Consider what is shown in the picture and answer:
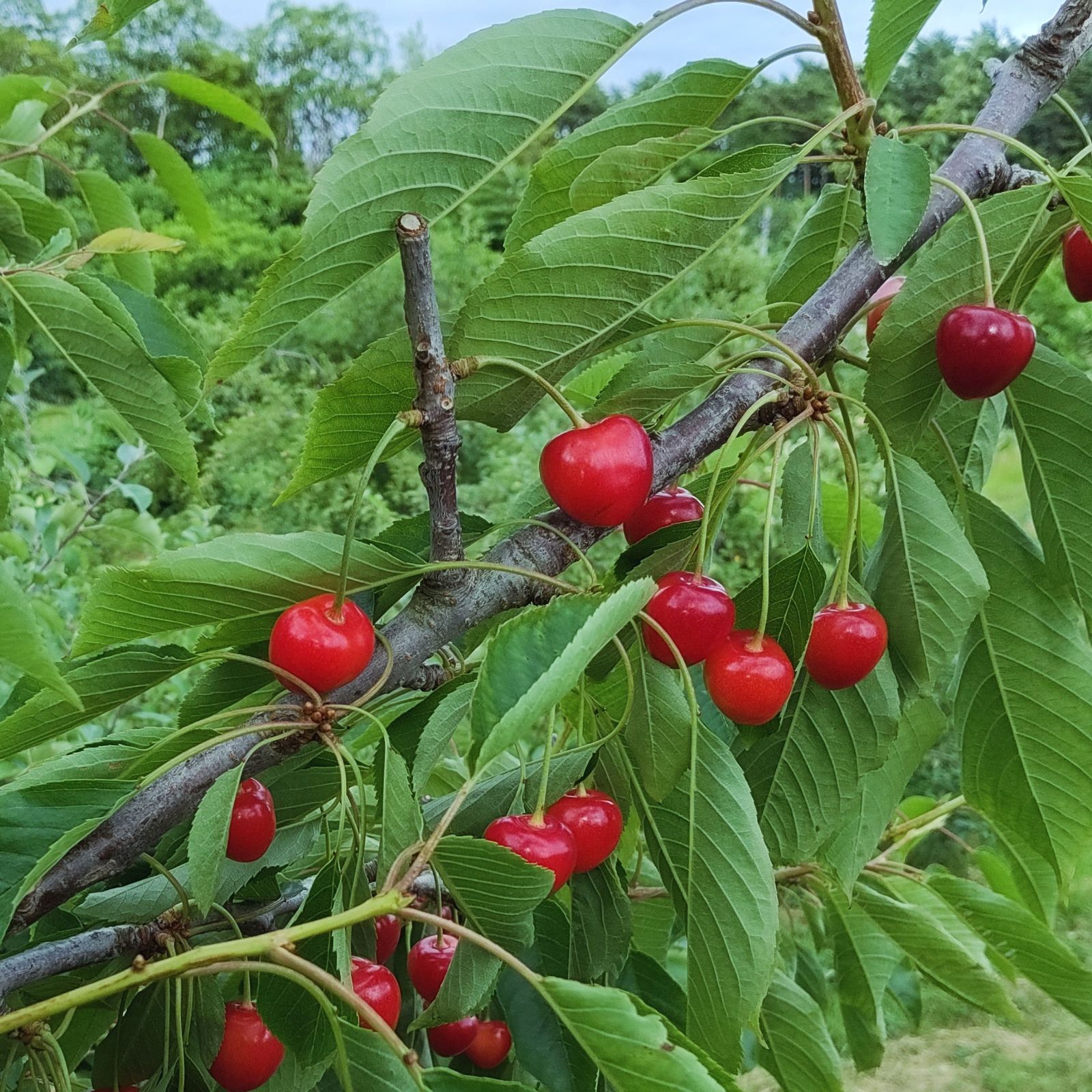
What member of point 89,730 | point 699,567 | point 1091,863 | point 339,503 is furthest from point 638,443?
point 339,503

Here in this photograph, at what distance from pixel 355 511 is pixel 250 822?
212mm

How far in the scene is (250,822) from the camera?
607 mm

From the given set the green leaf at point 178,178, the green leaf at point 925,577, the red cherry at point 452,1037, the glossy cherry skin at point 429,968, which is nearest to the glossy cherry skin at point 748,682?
the green leaf at point 925,577

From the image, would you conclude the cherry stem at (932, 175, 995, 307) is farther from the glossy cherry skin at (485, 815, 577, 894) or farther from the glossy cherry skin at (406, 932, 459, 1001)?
the glossy cherry skin at (406, 932, 459, 1001)

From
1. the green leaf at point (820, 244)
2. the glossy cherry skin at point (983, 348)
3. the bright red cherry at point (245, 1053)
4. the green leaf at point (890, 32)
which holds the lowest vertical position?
the bright red cherry at point (245, 1053)

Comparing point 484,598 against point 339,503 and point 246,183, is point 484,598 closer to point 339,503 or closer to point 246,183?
point 339,503

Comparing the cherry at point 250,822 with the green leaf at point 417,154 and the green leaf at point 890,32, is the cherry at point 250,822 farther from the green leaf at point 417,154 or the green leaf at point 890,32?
the green leaf at point 890,32

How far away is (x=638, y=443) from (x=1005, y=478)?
17.8 ft

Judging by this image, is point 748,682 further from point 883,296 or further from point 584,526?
point 883,296

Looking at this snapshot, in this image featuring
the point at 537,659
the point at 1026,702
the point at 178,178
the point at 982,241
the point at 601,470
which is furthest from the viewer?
the point at 178,178

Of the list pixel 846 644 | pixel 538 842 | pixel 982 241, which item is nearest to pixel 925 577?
pixel 846 644

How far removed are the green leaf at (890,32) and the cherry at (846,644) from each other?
337 mm

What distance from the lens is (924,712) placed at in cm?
89

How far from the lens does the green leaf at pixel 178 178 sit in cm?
154
